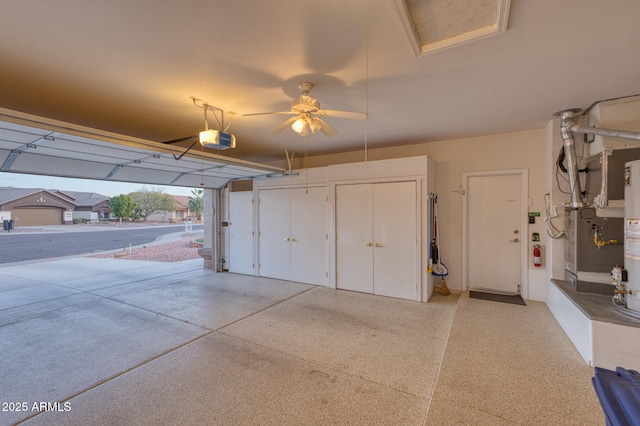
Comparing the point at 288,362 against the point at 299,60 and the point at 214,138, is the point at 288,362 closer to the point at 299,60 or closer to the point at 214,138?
the point at 214,138

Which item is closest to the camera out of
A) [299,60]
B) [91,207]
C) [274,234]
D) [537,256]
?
[299,60]

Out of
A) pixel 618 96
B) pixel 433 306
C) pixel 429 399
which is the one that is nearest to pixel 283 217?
pixel 433 306

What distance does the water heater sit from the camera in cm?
243

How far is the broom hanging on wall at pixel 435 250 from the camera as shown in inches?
185

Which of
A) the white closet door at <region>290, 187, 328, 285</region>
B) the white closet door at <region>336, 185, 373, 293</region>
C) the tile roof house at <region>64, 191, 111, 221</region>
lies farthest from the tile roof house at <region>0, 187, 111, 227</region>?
the white closet door at <region>336, 185, 373, 293</region>

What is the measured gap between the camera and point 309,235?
5520mm

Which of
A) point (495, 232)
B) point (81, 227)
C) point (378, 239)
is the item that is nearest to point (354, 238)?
point (378, 239)

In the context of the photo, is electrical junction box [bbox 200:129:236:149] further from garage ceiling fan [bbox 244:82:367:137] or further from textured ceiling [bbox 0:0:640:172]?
garage ceiling fan [bbox 244:82:367:137]

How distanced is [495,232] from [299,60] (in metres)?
4.48

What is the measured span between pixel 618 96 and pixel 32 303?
8944mm

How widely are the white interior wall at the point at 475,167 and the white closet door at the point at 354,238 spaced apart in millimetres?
1294

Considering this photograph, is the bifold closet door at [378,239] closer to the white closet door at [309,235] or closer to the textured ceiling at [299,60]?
the white closet door at [309,235]

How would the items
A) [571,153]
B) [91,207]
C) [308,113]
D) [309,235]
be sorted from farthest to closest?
[91,207] < [309,235] < [571,153] < [308,113]

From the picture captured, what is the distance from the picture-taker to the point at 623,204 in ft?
9.32
